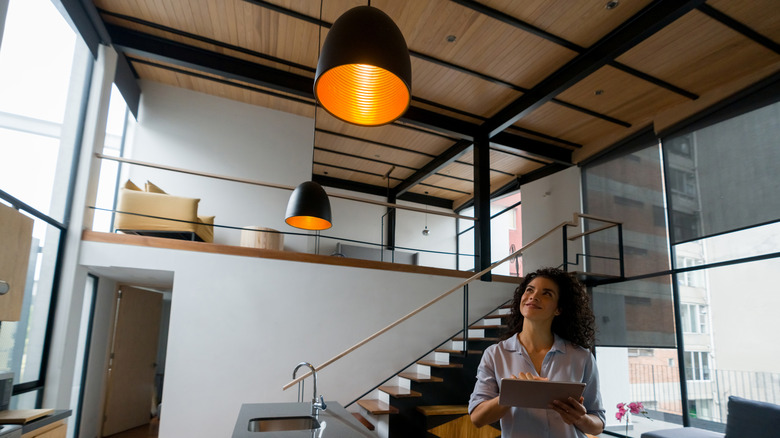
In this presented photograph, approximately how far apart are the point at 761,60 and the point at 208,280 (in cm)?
627

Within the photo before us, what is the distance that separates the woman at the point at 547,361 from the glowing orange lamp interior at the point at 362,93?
3.21 ft

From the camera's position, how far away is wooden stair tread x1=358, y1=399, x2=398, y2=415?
462 cm

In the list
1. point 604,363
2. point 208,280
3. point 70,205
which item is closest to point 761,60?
point 604,363

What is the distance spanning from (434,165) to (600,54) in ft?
12.9

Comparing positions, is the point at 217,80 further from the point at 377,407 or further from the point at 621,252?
the point at 621,252

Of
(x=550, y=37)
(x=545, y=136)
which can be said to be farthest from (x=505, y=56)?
(x=545, y=136)

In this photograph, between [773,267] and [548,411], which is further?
[773,267]

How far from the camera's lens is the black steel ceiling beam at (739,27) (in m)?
4.16

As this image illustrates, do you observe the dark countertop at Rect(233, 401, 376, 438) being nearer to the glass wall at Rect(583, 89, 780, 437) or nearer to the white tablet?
the white tablet

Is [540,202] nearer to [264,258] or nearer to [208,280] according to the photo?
[264,258]

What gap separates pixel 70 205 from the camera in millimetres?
4512

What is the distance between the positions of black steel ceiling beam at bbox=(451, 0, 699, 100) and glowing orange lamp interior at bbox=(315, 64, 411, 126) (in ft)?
9.23

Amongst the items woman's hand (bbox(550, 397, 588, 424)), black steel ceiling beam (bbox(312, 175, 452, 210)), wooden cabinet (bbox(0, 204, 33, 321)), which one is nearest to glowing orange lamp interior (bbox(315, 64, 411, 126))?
woman's hand (bbox(550, 397, 588, 424))

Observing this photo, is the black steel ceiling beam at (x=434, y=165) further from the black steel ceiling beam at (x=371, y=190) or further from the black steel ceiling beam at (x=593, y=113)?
the black steel ceiling beam at (x=593, y=113)
